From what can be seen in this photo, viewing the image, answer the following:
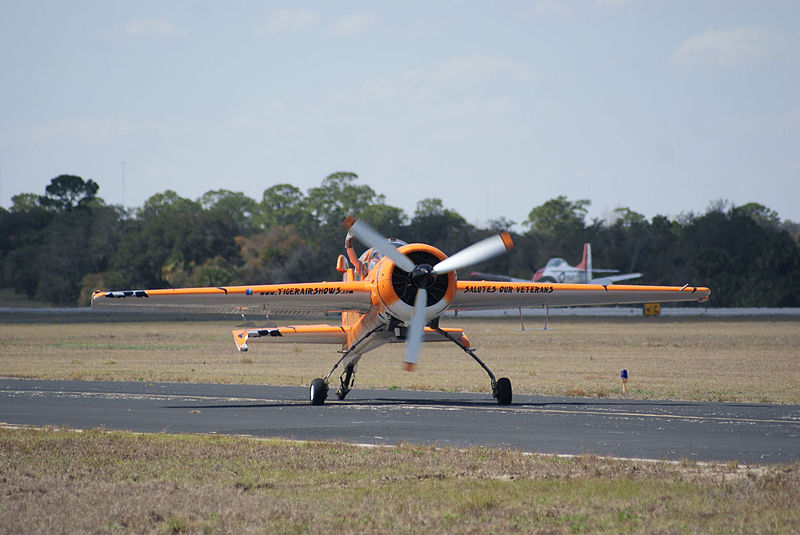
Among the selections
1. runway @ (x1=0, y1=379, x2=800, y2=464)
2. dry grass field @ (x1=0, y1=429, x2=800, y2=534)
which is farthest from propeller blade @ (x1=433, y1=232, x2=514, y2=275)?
dry grass field @ (x1=0, y1=429, x2=800, y2=534)

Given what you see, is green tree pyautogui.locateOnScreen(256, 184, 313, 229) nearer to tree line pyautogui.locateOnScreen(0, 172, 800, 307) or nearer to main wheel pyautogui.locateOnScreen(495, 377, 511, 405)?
tree line pyautogui.locateOnScreen(0, 172, 800, 307)

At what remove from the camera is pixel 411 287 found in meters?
21.5

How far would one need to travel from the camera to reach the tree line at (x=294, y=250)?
10262cm

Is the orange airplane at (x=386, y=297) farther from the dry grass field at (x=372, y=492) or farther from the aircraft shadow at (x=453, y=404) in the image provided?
the dry grass field at (x=372, y=492)

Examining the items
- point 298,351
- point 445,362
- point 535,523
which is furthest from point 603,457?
point 298,351

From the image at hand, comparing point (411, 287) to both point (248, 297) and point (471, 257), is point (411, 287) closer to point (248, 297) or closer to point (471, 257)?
point (471, 257)

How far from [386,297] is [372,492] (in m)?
10.5

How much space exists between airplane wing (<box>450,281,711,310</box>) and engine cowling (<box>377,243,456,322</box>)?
1243 mm

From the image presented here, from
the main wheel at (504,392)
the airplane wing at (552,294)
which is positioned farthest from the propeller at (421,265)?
the main wheel at (504,392)

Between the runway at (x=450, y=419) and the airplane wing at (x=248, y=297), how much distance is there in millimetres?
2374

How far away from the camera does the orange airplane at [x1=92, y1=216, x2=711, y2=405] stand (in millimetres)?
21234

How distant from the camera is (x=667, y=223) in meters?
125

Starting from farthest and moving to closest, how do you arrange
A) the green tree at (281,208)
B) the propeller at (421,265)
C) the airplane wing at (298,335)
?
1. the green tree at (281,208)
2. the airplane wing at (298,335)
3. the propeller at (421,265)

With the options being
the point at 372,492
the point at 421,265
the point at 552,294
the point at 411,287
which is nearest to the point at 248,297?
the point at 411,287
